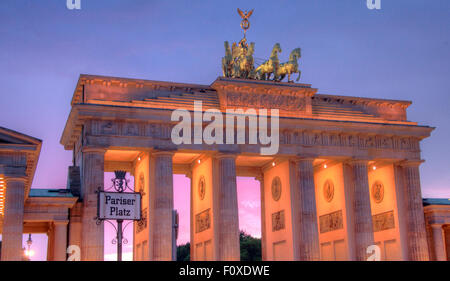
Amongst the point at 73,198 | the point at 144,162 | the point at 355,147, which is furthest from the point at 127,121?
the point at 355,147

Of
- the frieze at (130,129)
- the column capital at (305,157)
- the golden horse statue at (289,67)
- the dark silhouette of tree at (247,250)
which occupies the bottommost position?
the dark silhouette of tree at (247,250)

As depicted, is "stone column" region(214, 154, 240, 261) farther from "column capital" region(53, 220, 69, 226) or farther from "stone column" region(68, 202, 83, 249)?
"column capital" region(53, 220, 69, 226)

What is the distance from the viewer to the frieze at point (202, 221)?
53.0 metres

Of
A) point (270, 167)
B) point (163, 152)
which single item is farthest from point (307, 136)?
point (163, 152)

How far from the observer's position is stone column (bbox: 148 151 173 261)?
4825 cm

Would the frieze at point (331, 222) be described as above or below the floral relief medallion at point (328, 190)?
below

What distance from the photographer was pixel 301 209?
5312 cm

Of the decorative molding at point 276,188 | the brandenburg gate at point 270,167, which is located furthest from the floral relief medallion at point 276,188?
the brandenburg gate at point 270,167

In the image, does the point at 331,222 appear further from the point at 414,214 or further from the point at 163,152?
the point at 163,152

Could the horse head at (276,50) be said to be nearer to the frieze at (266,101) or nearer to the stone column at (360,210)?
the frieze at (266,101)

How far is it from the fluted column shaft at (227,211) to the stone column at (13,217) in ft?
55.4
